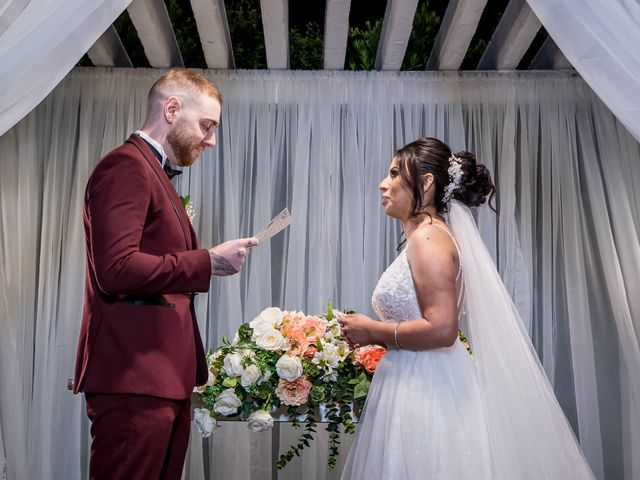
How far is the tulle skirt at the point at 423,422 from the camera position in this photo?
2.48m

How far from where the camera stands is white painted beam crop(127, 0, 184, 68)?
3783 mm

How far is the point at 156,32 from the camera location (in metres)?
4.00

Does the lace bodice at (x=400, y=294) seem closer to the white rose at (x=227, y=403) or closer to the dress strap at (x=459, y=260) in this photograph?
the dress strap at (x=459, y=260)

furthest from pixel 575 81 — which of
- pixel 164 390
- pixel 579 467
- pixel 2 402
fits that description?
pixel 2 402

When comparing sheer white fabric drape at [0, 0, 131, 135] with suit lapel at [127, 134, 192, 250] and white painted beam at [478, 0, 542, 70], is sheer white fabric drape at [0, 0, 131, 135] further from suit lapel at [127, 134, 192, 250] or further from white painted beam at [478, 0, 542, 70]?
white painted beam at [478, 0, 542, 70]

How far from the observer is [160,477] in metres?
2.27

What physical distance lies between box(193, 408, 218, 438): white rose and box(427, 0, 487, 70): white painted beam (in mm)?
2326

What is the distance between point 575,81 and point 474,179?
1941 mm

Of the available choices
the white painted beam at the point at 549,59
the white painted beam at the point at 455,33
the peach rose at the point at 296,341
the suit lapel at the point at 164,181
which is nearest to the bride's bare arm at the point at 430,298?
the peach rose at the point at 296,341

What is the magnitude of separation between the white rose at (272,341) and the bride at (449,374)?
1.24 feet

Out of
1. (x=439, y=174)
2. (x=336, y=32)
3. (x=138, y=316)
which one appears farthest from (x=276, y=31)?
(x=138, y=316)

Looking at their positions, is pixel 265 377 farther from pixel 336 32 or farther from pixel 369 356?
pixel 336 32

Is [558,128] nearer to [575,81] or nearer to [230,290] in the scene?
[575,81]

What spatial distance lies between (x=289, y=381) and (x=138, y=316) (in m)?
1.04
